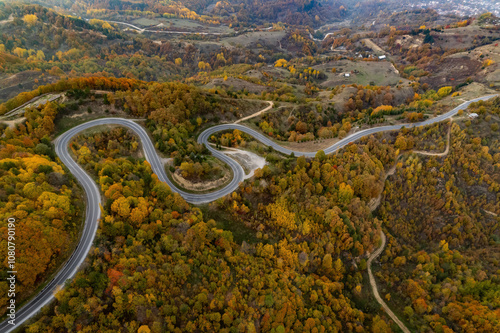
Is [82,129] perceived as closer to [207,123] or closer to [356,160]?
[207,123]

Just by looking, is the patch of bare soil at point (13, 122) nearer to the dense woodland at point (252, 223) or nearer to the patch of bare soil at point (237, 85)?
the dense woodland at point (252, 223)

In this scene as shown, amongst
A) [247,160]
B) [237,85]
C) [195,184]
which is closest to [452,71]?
[237,85]

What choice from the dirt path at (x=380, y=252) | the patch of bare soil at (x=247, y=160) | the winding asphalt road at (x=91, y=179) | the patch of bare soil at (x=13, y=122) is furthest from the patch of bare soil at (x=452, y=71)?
the patch of bare soil at (x=13, y=122)

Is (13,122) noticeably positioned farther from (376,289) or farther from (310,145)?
(376,289)

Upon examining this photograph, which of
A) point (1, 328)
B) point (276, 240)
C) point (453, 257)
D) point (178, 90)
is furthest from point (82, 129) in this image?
point (453, 257)

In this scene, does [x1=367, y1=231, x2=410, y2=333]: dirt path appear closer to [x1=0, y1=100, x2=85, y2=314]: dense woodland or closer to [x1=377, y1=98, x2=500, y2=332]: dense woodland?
[x1=377, y1=98, x2=500, y2=332]: dense woodland


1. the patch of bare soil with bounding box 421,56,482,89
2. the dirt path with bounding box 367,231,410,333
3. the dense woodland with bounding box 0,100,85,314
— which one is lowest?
the dirt path with bounding box 367,231,410,333

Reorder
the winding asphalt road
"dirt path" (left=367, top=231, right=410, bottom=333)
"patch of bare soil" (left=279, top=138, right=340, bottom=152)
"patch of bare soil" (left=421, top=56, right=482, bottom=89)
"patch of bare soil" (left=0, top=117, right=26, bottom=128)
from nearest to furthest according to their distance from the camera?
the winding asphalt road → "dirt path" (left=367, top=231, right=410, bottom=333) → "patch of bare soil" (left=0, top=117, right=26, bottom=128) → "patch of bare soil" (left=279, top=138, right=340, bottom=152) → "patch of bare soil" (left=421, top=56, right=482, bottom=89)

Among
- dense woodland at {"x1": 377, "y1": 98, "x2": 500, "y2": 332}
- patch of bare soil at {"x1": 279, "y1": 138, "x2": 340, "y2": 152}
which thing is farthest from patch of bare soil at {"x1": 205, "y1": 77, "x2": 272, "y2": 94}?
dense woodland at {"x1": 377, "y1": 98, "x2": 500, "y2": 332}
